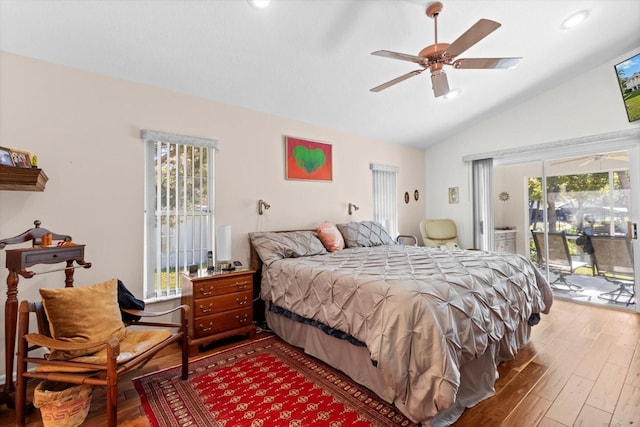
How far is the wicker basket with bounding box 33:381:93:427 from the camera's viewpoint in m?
1.57

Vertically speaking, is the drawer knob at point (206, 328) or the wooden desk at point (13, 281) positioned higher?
the wooden desk at point (13, 281)

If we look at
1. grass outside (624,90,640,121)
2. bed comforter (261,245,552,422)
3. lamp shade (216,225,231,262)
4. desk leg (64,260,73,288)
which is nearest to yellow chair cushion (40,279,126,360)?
desk leg (64,260,73,288)

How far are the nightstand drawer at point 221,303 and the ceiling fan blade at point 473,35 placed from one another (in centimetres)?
266

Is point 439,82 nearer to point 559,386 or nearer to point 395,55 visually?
point 395,55

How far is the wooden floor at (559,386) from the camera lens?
171cm

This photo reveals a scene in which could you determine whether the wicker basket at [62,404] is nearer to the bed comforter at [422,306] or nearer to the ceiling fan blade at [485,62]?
the bed comforter at [422,306]

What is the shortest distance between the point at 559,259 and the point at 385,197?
2.70 m

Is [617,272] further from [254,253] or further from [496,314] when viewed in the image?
[254,253]

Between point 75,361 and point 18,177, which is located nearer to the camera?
point 75,361

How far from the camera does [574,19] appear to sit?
112 inches

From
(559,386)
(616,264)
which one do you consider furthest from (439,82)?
(616,264)

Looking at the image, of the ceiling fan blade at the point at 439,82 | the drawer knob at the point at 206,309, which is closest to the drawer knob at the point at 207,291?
the drawer knob at the point at 206,309

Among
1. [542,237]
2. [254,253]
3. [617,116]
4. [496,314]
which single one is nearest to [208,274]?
[254,253]

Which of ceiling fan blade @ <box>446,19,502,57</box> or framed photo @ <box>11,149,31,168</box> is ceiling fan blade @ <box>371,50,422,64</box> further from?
framed photo @ <box>11,149,31,168</box>
